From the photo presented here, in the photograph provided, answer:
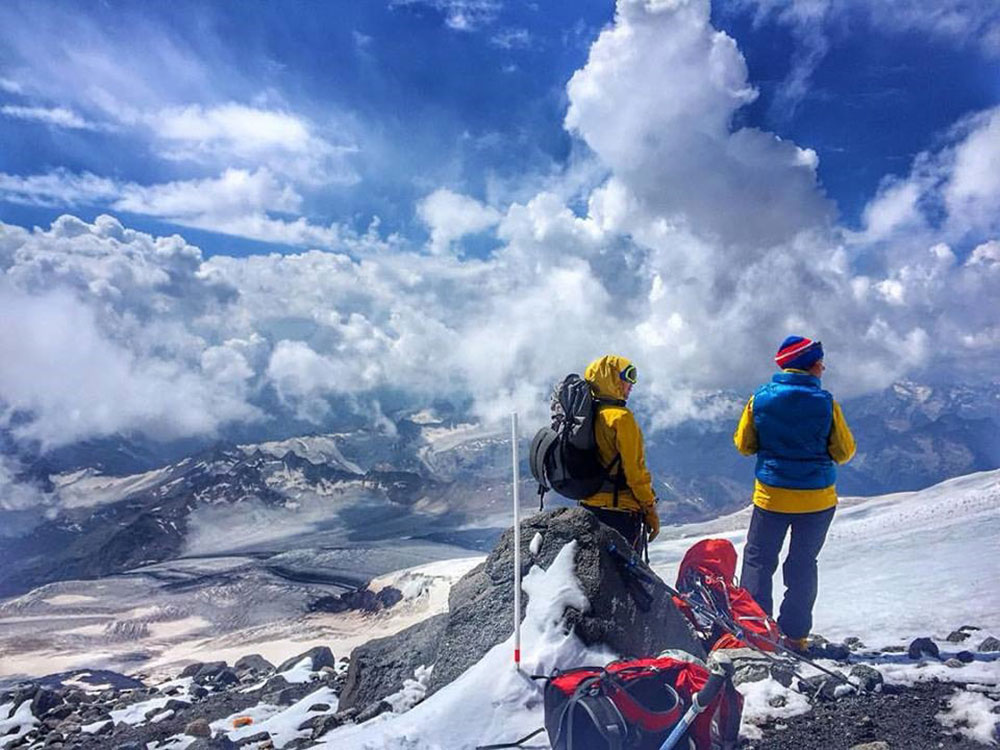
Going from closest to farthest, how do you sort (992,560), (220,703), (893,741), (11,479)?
(893,741) < (992,560) < (220,703) < (11,479)

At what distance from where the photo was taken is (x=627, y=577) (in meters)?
4.67

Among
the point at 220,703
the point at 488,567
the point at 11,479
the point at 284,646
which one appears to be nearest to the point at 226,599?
the point at 284,646

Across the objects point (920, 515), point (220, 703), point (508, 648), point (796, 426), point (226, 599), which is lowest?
point (226, 599)

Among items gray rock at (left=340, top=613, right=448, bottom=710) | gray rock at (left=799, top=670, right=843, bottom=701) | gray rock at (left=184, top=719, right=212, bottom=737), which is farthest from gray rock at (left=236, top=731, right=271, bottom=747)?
gray rock at (left=799, top=670, right=843, bottom=701)

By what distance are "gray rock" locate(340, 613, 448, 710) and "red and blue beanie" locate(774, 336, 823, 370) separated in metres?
3.33

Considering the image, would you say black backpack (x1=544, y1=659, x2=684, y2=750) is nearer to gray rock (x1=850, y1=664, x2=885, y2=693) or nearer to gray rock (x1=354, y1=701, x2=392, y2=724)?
gray rock (x1=850, y1=664, x2=885, y2=693)

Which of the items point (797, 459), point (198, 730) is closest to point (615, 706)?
point (797, 459)

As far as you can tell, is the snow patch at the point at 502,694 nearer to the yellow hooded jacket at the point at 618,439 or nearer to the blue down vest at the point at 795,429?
the yellow hooded jacket at the point at 618,439

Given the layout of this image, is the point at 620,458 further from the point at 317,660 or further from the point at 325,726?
the point at 317,660

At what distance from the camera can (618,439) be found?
4.84 m

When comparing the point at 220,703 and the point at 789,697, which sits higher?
the point at 789,697

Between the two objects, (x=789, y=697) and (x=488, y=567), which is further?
(x=488, y=567)

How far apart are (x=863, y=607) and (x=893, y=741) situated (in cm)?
372

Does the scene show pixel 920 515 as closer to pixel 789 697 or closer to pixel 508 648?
pixel 789 697
